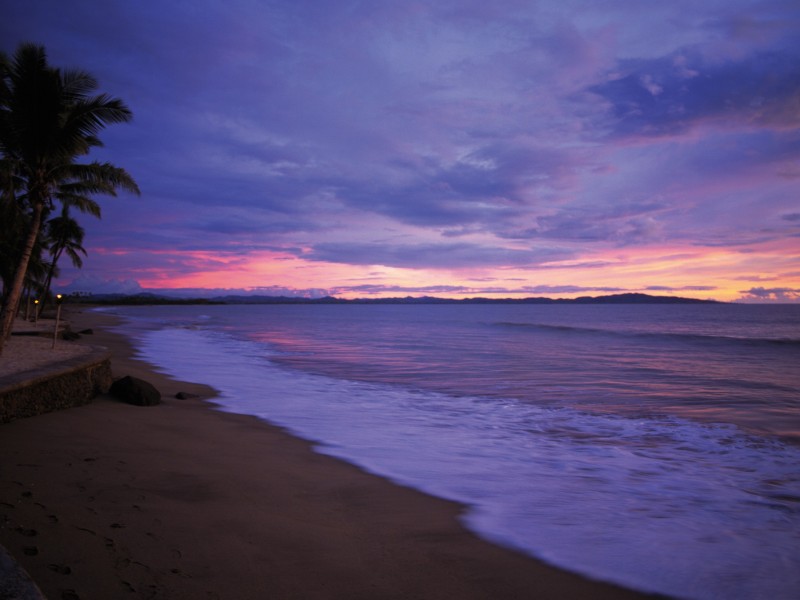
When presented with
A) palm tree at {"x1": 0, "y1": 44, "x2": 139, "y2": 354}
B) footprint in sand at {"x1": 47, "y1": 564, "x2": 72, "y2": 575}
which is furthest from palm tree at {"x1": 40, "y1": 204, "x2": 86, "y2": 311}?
footprint in sand at {"x1": 47, "y1": 564, "x2": 72, "y2": 575}

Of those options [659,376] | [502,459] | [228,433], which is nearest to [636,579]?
[502,459]

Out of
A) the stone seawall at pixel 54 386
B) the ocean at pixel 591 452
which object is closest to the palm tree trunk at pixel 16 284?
→ the stone seawall at pixel 54 386

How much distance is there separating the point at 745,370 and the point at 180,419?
2063cm

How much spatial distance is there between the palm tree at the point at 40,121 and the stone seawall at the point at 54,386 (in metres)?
4.03

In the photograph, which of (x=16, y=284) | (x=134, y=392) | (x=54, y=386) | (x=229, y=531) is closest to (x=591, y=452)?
(x=229, y=531)

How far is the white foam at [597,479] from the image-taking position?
4.06 m

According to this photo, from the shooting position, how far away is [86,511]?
3920 mm

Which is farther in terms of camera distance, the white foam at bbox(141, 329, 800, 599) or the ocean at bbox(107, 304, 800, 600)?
the ocean at bbox(107, 304, 800, 600)

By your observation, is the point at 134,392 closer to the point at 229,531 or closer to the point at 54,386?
Result: the point at 54,386

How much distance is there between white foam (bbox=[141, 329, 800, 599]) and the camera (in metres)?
4.06

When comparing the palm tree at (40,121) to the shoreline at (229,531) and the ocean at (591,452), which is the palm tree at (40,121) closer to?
the ocean at (591,452)

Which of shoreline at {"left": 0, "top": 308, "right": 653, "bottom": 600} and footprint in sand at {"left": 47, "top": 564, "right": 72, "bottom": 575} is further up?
footprint in sand at {"left": 47, "top": 564, "right": 72, "bottom": 575}

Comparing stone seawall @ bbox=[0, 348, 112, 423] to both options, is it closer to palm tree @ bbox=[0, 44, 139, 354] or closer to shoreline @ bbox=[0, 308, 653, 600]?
shoreline @ bbox=[0, 308, 653, 600]

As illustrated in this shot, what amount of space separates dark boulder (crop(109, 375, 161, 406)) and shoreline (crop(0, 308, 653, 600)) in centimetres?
283
